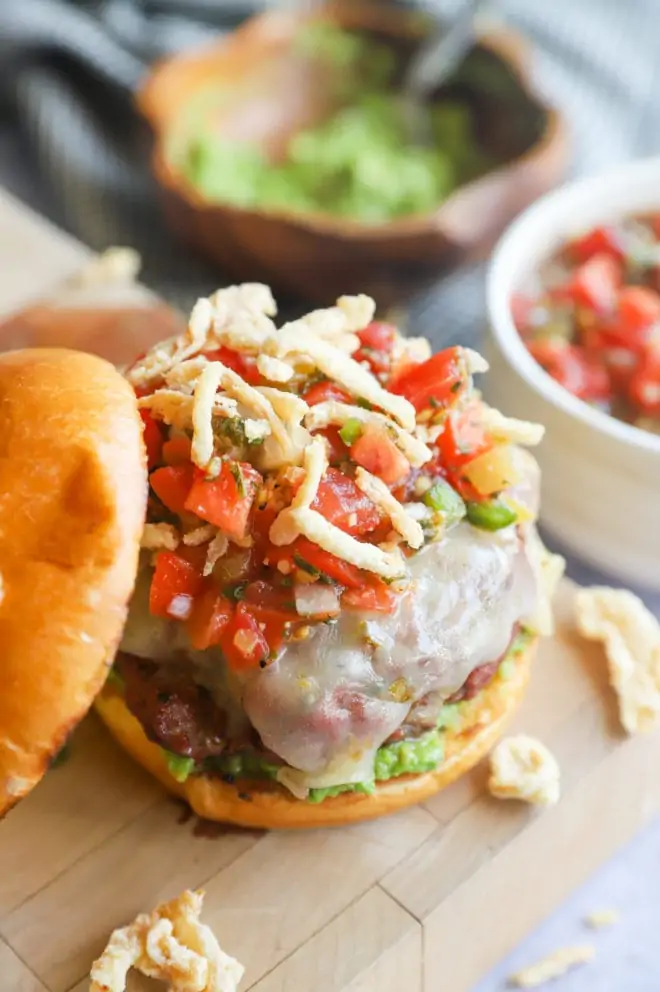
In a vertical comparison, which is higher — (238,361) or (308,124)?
(238,361)

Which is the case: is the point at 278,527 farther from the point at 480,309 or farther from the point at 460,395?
the point at 480,309

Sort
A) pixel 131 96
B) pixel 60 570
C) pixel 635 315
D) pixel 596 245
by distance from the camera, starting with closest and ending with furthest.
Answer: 1. pixel 60 570
2. pixel 635 315
3. pixel 596 245
4. pixel 131 96

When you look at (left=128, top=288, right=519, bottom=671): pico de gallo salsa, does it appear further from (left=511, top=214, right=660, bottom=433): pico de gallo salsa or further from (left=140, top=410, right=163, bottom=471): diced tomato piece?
(left=511, top=214, right=660, bottom=433): pico de gallo salsa

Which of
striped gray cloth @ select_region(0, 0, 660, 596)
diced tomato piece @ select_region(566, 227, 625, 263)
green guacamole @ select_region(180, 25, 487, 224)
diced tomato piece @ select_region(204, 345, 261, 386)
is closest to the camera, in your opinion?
diced tomato piece @ select_region(204, 345, 261, 386)

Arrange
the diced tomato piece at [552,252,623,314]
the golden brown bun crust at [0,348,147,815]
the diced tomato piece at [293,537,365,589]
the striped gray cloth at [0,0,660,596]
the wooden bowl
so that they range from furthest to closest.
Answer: the striped gray cloth at [0,0,660,596]
the wooden bowl
the diced tomato piece at [552,252,623,314]
the diced tomato piece at [293,537,365,589]
the golden brown bun crust at [0,348,147,815]

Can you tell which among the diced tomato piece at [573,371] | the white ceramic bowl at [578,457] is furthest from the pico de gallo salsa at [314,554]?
the diced tomato piece at [573,371]

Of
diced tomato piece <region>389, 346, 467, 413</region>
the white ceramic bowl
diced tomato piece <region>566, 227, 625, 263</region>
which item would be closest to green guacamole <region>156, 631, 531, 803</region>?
diced tomato piece <region>389, 346, 467, 413</region>

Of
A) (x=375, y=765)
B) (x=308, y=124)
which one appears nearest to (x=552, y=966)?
(x=375, y=765)

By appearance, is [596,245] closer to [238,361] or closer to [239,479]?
[238,361]
